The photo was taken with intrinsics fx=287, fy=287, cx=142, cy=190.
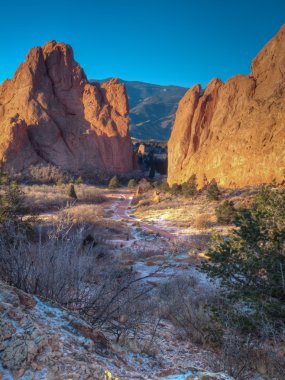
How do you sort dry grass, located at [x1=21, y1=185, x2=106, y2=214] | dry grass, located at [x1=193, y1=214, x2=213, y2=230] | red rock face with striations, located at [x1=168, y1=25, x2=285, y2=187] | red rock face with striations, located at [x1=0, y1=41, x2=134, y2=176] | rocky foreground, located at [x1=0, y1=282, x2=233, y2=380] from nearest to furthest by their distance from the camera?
rocky foreground, located at [x1=0, y1=282, x2=233, y2=380] < dry grass, located at [x1=193, y1=214, x2=213, y2=230] < dry grass, located at [x1=21, y1=185, x2=106, y2=214] < red rock face with striations, located at [x1=168, y1=25, x2=285, y2=187] < red rock face with striations, located at [x1=0, y1=41, x2=134, y2=176]

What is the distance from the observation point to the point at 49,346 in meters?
1.50

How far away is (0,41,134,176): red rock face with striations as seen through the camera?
135 ft

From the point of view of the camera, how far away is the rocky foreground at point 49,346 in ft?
4.48

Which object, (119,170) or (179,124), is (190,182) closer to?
(179,124)

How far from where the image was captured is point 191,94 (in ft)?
123

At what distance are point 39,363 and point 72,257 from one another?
2.27 metres

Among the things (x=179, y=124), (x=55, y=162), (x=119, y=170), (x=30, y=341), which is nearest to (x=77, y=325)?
(x=30, y=341)

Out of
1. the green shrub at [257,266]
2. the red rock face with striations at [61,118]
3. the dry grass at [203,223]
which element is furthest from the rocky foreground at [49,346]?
the red rock face with striations at [61,118]

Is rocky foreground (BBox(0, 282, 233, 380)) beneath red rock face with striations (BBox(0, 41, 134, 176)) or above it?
beneath

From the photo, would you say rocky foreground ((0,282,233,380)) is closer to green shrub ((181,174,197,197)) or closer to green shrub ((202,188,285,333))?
green shrub ((202,188,285,333))

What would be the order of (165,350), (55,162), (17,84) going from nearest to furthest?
(165,350) < (55,162) < (17,84)

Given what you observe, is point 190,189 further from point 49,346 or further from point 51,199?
point 49,346

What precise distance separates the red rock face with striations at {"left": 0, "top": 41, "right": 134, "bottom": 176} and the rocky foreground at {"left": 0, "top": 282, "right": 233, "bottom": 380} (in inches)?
1601

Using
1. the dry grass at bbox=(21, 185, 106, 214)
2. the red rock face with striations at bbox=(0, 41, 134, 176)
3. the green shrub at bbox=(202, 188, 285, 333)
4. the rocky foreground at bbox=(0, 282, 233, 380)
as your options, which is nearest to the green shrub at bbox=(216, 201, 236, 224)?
the dry grass at bbox=(21, 185, 106, 214)
